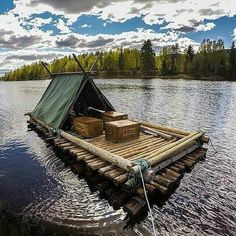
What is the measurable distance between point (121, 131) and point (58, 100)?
6905mm

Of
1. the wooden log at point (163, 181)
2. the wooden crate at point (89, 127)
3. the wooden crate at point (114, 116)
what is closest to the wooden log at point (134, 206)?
the wooden log at point (163, 181)

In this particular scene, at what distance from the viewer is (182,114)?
29.6 metres

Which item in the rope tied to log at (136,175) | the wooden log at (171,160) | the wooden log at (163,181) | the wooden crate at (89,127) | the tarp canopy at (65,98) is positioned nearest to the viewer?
the rope tied to log at (136,175)

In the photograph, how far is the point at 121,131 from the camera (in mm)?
13336

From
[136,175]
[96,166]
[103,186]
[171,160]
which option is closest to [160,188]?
[136,175]

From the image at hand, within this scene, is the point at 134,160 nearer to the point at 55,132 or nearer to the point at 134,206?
the point at 134,206

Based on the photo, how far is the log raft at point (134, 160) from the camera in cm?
953

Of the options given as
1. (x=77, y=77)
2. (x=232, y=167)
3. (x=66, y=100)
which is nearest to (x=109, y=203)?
(x=232, y=167)

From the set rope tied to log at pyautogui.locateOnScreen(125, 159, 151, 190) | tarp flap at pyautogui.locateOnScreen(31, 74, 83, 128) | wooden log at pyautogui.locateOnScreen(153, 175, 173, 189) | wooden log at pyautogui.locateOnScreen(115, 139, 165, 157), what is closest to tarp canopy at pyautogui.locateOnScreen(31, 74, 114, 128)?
tarp flap at pyautogui.locateOnScreen(31, 74, 83, 128)

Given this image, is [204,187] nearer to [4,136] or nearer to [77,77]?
[77,77]

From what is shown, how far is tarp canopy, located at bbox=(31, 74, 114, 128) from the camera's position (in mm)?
16406

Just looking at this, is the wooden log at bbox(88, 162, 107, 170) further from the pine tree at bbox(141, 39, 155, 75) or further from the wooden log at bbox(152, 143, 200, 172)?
the pine tree at bbox(141, 39, 155, 75)

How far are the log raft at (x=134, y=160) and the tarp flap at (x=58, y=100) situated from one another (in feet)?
5.10

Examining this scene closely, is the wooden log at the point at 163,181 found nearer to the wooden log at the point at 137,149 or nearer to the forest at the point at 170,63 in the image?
the wooden log at the point at 137,149
